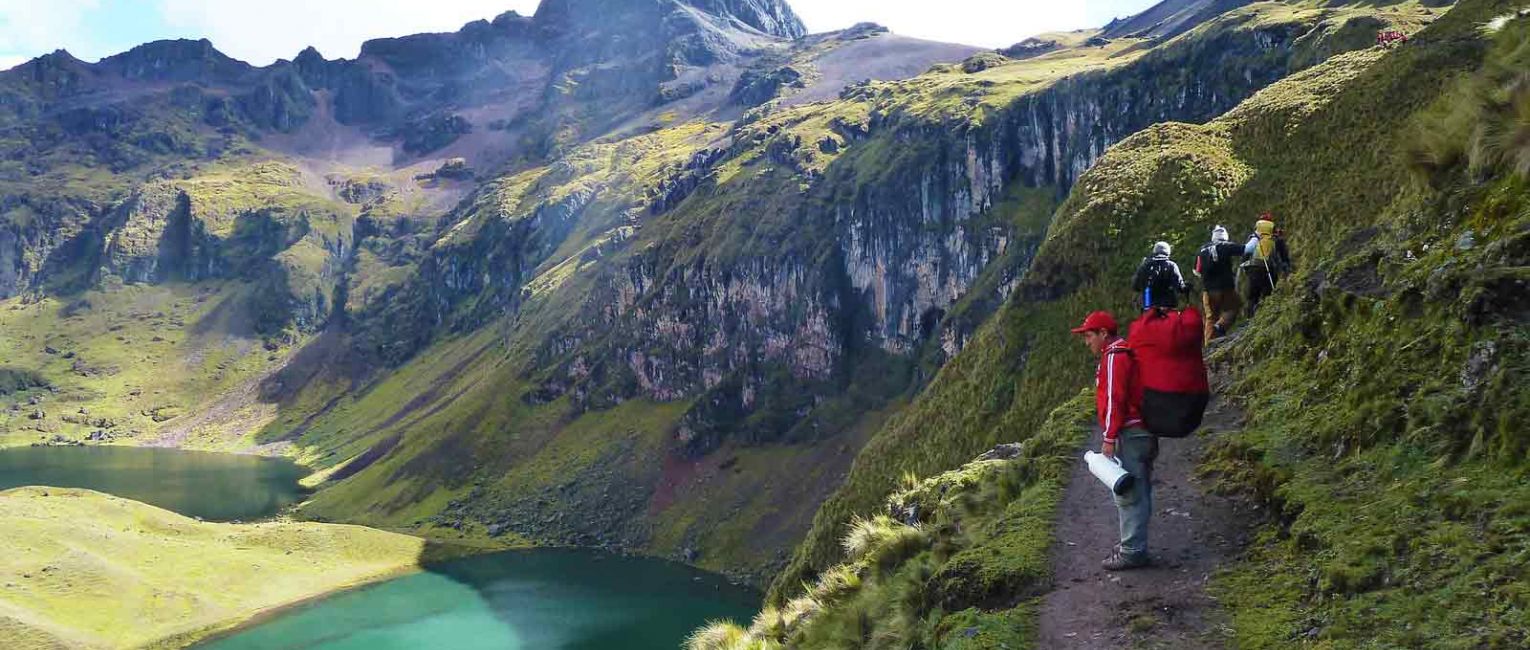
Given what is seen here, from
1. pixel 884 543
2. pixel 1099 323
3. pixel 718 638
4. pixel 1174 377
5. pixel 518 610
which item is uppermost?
pixel 1099 323

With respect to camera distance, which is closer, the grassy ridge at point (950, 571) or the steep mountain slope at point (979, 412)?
the grassy ridge at point (950, 571)

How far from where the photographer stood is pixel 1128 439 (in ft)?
42.1

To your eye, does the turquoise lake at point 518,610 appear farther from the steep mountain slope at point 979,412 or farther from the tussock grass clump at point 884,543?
the tussock grass clump at point 884,543

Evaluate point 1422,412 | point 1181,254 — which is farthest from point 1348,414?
point 1181,254

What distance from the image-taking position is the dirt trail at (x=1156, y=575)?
1140cm

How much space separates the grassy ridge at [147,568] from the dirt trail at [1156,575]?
147045 mm

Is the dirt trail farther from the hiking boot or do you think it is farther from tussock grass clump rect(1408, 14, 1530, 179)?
tussock grass clump rect(1408, 14, 1530, 179)

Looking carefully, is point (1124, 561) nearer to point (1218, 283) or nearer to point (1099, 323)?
point (1099, 323)

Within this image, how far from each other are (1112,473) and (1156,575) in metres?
1.59

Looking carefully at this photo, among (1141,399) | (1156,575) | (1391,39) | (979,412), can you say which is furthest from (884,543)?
(1391,39)

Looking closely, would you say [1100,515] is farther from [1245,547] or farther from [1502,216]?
[1502,216]

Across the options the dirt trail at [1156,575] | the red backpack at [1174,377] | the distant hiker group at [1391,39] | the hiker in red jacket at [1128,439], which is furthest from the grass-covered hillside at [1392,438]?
the distant hiker group at [1391,39]

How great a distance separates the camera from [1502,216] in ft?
43.9

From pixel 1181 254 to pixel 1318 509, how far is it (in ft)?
119
